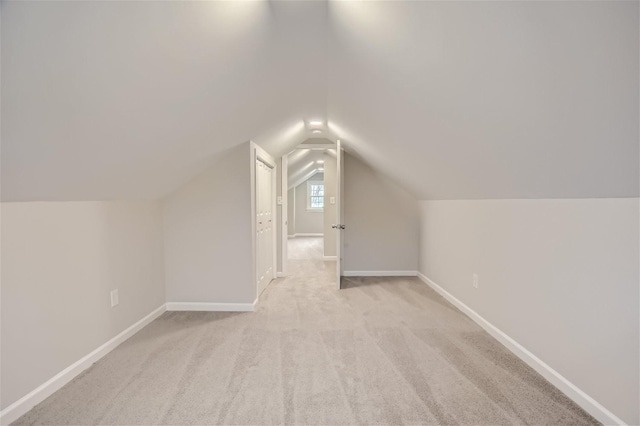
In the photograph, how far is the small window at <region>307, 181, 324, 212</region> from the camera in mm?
11570

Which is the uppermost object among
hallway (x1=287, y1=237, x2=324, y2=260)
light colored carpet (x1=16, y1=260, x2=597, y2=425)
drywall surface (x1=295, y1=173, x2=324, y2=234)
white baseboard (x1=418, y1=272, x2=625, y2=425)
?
drywall surface (x1=295, y1=173, x2=324, y2=234)

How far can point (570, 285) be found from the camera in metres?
1.91

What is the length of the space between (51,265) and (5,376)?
0.60 m

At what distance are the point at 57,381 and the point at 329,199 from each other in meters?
4.94

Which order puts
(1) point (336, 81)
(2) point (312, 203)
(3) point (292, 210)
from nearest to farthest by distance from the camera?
1. (1) point (336, 81)
2. (3) point (292, 210)
3. (2) point (312, 203)

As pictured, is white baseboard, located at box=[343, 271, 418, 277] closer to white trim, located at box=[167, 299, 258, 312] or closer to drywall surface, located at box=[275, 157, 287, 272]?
drywall surface, located at box=[275, 157, 287, 272]

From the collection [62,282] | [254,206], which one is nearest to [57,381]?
[62,282]

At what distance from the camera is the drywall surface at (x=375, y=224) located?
5.13 meters

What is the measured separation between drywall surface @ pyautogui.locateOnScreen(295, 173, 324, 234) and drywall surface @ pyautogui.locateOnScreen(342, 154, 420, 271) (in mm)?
6354

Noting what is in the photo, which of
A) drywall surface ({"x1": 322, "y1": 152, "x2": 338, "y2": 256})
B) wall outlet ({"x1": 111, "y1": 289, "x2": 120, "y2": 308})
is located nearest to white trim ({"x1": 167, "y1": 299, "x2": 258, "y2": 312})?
wall outlet ({"x1": 111, "y1": 289, "x2": 120, "y2": 308})

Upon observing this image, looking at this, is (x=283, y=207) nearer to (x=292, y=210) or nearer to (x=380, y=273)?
(x=380, y=273)

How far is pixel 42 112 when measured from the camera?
140 cm

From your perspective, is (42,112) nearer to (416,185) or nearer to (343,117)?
(343,117)

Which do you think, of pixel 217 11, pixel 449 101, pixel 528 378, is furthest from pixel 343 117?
pixel 528 378
